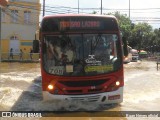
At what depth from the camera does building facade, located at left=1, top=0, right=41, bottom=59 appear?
145 ft

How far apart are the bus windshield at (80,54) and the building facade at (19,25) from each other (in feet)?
107

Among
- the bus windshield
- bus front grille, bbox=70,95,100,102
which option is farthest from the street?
the bus windshield

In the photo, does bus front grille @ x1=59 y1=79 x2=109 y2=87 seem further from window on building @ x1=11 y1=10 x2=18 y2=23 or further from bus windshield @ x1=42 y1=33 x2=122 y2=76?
window on building @ x1=11 y1=10 x2=18 y2=23

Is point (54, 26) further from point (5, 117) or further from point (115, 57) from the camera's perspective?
point (5, 117)

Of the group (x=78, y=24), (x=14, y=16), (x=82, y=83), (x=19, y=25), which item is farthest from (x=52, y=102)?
(x=14, y=16)

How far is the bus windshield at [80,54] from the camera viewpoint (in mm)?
11295

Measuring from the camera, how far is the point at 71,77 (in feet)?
36.6

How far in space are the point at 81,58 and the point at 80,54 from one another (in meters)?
0.13

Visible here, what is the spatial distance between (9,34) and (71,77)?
34.6 meters

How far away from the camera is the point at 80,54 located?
37.4 feet

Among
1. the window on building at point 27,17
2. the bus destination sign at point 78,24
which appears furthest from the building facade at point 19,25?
the bus destination sign at point 78,24

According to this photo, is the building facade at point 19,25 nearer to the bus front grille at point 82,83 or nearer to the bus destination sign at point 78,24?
the bus destination sign at point 78,24

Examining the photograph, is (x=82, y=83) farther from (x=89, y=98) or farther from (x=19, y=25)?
(x=19, y=25)

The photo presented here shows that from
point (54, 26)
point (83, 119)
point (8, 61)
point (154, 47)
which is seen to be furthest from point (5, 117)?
point (154, 47)
